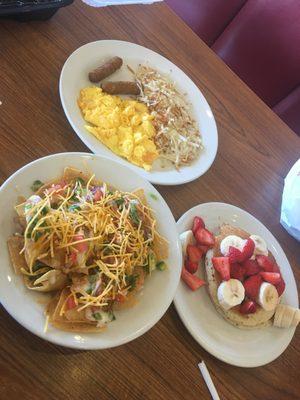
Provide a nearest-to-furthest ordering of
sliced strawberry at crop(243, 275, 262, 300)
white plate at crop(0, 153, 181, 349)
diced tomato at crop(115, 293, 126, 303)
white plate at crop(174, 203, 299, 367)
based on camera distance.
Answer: white plate at crop(0, 153, 181, 349) → diced tomato at crop(115, 293, 126, 303) → white plate at crop(174, 203, 299, 367) → sliced strawberry at crop(243, 275, 262, 300)

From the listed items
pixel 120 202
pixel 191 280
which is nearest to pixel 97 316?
pixel 120 202

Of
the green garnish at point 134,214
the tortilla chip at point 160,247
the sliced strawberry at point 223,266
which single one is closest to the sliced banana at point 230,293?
the sliced strawberry at point 223,266

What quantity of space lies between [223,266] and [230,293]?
8 cm

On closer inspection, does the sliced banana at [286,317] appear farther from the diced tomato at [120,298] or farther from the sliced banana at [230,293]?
the diced tomato at [120,298]

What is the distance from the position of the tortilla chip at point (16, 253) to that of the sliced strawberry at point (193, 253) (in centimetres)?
53

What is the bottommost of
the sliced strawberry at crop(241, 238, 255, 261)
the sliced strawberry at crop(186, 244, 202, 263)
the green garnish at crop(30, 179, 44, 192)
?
the sliced strawberry at crop(186, 244, 202, 263)

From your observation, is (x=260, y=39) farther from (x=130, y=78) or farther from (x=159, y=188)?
(x=159, y=188)

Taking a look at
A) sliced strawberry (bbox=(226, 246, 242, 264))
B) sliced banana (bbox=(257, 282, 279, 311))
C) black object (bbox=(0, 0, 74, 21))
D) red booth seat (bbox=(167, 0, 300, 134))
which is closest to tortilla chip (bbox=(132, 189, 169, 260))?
sliced strawberry (bbox=(226, 246, 242, 264))

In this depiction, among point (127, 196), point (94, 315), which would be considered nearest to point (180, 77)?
A: point (127, 196)

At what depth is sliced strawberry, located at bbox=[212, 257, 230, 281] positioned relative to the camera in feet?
4.16

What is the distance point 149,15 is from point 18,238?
4.08 feet

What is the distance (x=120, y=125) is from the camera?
1464 mm

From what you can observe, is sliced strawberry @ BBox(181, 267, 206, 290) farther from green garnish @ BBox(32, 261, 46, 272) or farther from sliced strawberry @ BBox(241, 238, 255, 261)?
green garnish @ BBox(32, 261, 46, 272)

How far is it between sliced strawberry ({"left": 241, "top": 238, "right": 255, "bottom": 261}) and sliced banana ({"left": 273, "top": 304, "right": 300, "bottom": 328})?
0.21 metres
